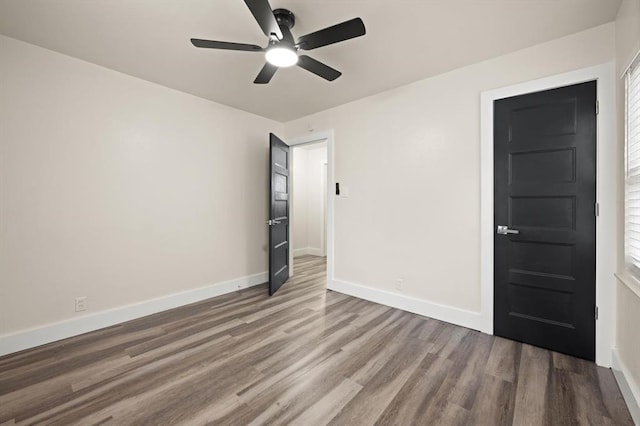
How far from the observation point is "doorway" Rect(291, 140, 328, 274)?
661 cm

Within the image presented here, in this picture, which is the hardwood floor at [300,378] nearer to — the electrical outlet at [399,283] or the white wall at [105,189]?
the electrical outlet at [399,283]

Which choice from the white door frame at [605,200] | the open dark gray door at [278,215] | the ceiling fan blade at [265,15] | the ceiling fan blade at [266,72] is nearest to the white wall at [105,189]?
the open dark gray door at [278,215]

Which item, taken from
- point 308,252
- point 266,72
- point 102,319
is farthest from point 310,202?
point 102,319

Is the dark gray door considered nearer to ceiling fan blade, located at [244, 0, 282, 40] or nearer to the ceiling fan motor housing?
the ceiling fan motor housing

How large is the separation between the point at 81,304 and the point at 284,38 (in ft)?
9.96

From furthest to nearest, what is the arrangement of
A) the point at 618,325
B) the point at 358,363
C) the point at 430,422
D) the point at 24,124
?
the point at 24,124
the point at 358,363
the point at 618,325
the point at 430,422

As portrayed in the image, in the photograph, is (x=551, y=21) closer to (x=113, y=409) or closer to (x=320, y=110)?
(x=320, y=110)

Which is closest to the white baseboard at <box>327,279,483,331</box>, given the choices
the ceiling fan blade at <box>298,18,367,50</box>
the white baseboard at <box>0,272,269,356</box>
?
the white baseboard at <box>0,272,269,356</box>

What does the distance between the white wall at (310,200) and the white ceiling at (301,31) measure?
12.2 feet

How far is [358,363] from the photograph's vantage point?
2.09 metres

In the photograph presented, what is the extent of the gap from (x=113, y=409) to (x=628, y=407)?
3073mm

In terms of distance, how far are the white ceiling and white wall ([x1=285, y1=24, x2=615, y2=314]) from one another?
18 cm

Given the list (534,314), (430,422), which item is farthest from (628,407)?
(430,422)

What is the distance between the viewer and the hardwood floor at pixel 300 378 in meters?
1.57
